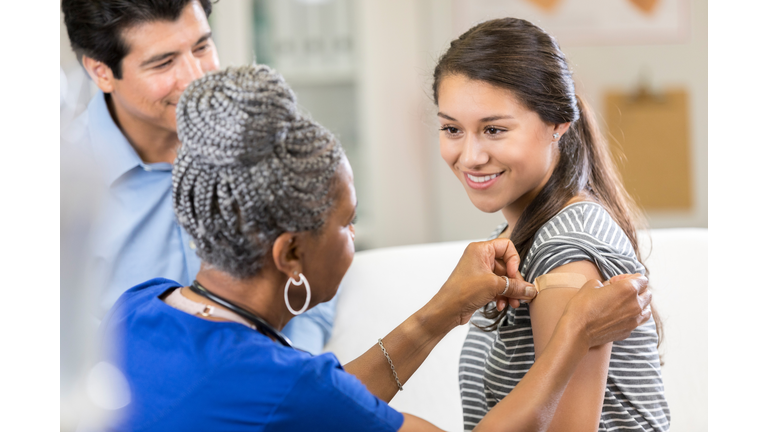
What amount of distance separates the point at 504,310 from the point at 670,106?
85.0 inches

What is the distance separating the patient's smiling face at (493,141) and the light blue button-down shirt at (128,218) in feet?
2.23

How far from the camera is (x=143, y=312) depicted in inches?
31.0

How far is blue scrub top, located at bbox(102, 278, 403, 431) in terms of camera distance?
69 centimetres

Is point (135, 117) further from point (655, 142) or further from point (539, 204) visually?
point (655, 142)

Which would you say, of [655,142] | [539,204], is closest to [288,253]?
[539,204]

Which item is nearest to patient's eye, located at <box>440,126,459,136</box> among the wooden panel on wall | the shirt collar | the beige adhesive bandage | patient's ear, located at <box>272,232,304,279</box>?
the beige adhesive bandage

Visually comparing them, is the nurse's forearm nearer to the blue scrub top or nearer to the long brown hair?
the long brown hair

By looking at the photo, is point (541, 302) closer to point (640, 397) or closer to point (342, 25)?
point (640, 397)

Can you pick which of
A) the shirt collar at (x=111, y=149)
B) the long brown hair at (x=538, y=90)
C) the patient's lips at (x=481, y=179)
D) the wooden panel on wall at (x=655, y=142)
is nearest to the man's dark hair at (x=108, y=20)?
the shirt collar at (x=111, y=149)

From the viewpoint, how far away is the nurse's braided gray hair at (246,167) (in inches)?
28.2

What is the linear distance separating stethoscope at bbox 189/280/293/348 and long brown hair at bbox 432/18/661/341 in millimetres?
388

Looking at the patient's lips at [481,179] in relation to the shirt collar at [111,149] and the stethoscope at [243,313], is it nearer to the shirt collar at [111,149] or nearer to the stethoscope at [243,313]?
the stethoscope at [243,313]

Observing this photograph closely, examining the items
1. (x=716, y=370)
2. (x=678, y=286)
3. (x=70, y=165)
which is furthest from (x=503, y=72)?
(x=678, y=286)

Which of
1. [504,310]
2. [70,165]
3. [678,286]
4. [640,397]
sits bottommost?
[678,286]
